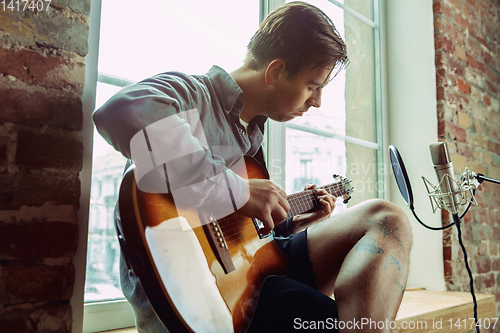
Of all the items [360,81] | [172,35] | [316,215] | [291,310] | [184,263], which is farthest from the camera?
[360,81]

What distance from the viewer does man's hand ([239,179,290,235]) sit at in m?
0.76

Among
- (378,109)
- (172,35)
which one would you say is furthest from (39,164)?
(378,109)

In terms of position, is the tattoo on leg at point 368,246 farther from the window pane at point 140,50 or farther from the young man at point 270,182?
the window pane at point 140,50

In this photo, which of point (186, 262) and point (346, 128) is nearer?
point (186, 262)

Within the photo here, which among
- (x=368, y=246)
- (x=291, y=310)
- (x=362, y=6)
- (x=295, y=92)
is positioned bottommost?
(x=291, y=310)

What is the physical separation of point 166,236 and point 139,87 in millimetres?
279

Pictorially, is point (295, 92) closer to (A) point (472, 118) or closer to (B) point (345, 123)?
(B) point (345, 123)

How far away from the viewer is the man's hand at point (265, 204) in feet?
2.50

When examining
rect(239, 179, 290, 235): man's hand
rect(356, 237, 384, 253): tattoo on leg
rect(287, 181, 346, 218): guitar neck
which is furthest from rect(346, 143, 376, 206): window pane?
rect(239, 179, 290, 235): man's hand

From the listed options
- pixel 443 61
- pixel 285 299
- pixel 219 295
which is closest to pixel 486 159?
pixel 443 61

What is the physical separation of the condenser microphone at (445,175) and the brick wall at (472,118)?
87 centimetres

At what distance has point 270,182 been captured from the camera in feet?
2.71

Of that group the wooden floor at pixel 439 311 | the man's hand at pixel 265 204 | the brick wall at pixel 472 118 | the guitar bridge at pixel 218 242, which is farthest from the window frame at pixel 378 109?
the guitar bridge at pixel 218 242

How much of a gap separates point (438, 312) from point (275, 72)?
1.12 metres
